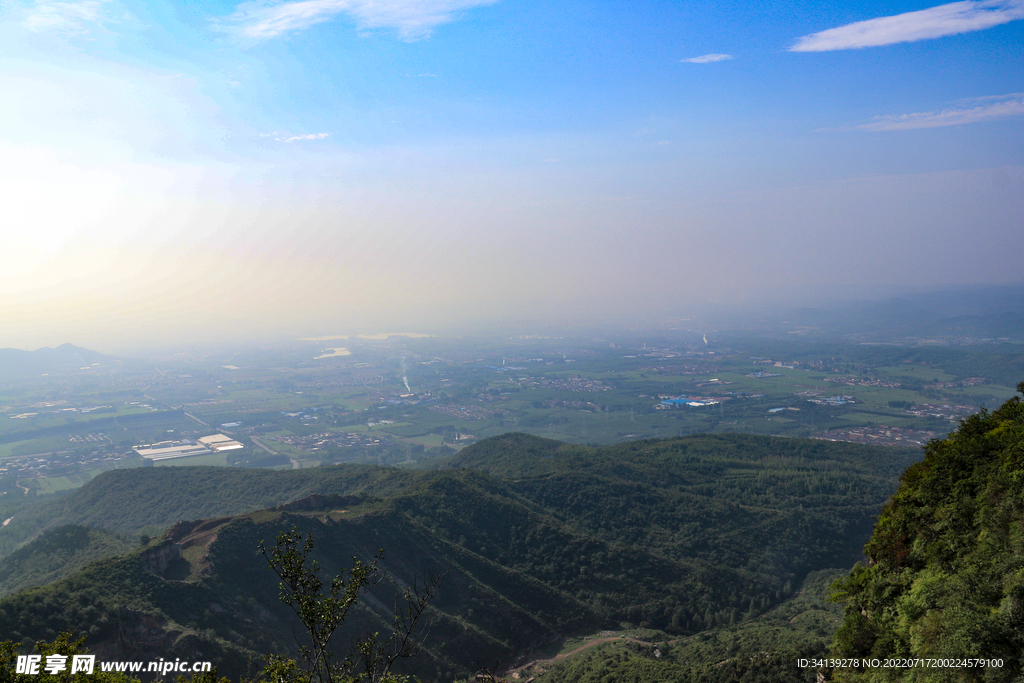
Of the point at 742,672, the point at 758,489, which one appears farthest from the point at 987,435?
the point at 758,489

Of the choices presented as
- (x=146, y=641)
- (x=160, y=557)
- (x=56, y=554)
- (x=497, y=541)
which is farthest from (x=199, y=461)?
(x=146, y=641)

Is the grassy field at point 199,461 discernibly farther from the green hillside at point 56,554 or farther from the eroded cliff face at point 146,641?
the eroded cliff face at point 146,641

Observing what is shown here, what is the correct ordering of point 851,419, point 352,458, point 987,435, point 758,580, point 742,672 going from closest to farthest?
point 987,435 → point 742,672 → point 758,580 → point 352,458 → point 851,419

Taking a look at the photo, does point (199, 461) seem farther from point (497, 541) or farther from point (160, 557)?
point (497, 541)

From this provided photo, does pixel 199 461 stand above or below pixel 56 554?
below

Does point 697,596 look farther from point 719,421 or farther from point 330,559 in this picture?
point 719,421

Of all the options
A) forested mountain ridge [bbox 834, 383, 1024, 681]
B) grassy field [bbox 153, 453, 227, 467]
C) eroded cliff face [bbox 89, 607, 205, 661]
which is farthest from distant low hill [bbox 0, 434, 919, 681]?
grassy field [bbox 153, 453, 227, 467]

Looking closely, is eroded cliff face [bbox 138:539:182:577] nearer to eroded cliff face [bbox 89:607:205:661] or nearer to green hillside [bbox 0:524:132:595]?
eroded cliff face [bbox 89:607:205:661]
